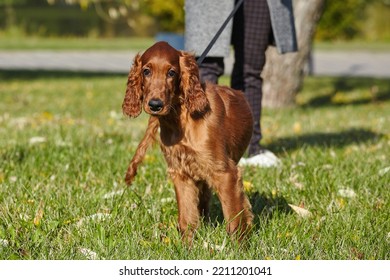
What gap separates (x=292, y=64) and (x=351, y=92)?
11.4ft

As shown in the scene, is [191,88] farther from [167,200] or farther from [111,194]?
[111,194]

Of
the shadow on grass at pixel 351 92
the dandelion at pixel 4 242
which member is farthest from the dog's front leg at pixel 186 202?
the shadow on grass at pixel 351 92

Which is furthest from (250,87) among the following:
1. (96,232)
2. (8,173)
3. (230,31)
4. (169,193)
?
(96,232)

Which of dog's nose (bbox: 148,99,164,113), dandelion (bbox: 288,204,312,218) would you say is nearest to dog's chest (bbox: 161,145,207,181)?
dog's nose (bbox: 148,99,164,113)

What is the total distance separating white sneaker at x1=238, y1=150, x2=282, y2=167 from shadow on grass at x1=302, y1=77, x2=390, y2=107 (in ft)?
18.0

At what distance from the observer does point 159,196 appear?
4.38 m

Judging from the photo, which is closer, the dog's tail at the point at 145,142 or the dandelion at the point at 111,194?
the dog's tail at the point at 145,142

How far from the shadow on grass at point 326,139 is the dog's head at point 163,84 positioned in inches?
115

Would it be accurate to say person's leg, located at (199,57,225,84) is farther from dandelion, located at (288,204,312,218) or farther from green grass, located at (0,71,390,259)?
dandelion, located at (288,204,312,218)

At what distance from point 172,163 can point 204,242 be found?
1.37ft

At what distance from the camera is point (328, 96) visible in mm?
12156

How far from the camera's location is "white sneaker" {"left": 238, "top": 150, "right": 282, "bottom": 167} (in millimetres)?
5355

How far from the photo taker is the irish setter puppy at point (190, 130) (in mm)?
3316

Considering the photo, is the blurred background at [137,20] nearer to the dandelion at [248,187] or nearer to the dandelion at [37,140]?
the dandelion at [37,140]
